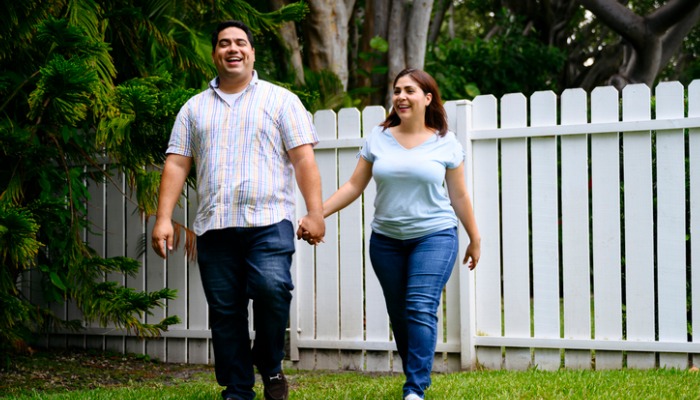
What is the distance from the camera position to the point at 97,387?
18.1 feet

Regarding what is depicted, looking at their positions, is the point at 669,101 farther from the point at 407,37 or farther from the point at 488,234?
the point at 407,37

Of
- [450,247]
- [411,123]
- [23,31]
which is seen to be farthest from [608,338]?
[23,31]

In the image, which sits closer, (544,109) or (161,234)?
(161,234)

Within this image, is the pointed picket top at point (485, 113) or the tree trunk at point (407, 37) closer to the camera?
the pointed picket top at point (485, 113)

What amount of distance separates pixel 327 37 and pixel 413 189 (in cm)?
455

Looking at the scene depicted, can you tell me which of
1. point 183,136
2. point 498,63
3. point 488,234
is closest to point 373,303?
point 488,234

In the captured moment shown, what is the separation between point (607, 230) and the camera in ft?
17.6

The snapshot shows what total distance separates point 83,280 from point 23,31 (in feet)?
4.93

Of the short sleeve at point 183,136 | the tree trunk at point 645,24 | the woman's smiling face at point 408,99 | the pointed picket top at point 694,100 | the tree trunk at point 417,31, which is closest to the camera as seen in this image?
the short sleeve at point 183,136

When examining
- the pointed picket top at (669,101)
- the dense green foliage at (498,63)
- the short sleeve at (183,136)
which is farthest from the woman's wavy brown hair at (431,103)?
the dense green foliage at (498,63)

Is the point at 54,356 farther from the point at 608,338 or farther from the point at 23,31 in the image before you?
the point at 608,338

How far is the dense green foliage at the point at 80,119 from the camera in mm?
4410

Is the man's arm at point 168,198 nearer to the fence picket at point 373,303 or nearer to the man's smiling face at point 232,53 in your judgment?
the man's smiling face at point 232,53

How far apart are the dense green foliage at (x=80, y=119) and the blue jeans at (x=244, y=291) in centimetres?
58
